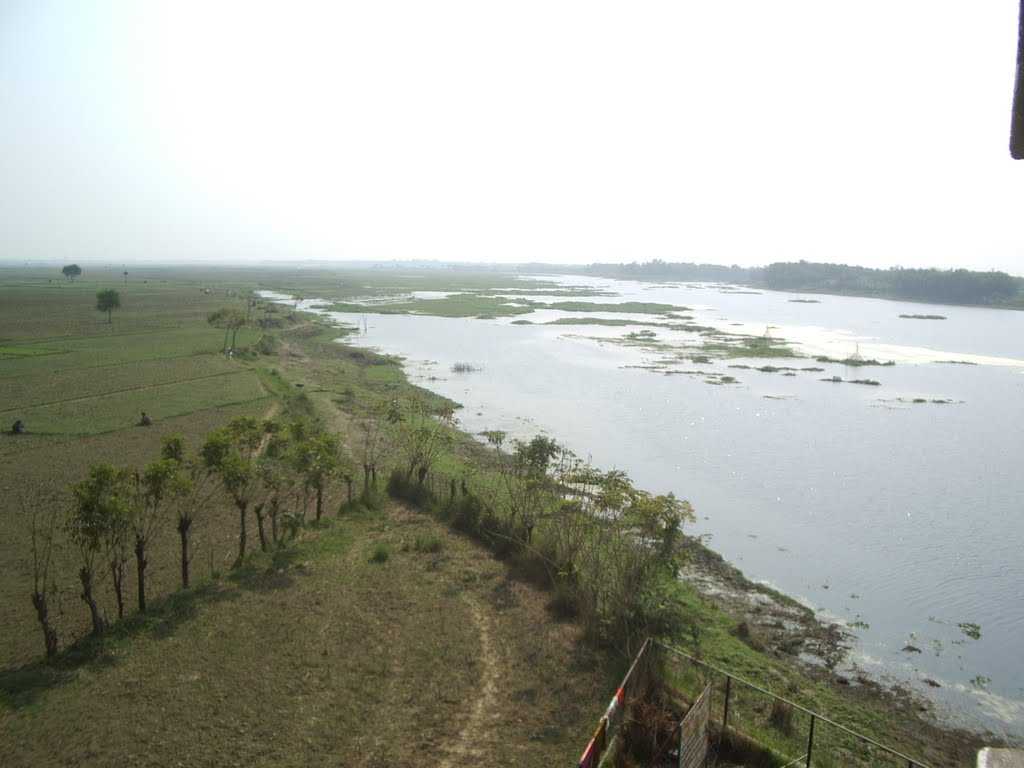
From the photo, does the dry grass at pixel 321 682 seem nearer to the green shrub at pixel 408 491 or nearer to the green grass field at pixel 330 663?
the green grass field at pixel 330 663

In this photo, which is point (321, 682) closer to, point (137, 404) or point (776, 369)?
point (137, 404)

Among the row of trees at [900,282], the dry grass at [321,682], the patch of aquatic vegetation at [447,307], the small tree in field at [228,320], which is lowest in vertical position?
the dry grass at [321,682]

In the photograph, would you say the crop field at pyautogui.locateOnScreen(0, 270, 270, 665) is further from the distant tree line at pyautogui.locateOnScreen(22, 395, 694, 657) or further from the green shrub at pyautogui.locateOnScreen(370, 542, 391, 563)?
the green shrub at pyautogui.locateOnScreen(370, 542, 391, 563)

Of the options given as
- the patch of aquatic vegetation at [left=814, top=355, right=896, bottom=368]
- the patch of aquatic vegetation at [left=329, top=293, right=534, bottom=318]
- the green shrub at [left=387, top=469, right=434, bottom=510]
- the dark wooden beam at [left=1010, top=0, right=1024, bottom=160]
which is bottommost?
the green shrub at [left=387, top=469, right=434, bottom=510]

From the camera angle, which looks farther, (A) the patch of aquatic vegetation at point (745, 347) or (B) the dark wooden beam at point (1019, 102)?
(A) the patch of aquatic vegetation at point (745, 347)

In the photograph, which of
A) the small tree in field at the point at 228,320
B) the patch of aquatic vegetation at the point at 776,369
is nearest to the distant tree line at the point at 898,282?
the patch of aquatic vegetation at the point at 776,369

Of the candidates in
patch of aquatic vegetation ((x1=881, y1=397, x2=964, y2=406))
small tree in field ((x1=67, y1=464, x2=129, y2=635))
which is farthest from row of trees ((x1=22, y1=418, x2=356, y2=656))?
patch of aquatic vegetation ((x1=881, y1=397, x2=964, y2=406))

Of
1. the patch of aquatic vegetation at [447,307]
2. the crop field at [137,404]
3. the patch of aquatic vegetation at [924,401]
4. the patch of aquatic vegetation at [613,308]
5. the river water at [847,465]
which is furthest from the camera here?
the patch of aquatic vegetation at [613,308]
